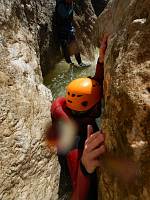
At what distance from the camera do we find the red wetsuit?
2615 mm

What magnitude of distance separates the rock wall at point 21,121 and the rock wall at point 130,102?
3.72 feet

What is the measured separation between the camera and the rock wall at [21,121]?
3.25 meters

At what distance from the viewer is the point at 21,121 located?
3.52 metres

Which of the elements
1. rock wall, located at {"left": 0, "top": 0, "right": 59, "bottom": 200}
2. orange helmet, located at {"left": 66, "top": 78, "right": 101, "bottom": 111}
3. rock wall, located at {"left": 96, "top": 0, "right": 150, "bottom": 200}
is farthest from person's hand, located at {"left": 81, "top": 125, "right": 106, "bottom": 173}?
orange helmet, located at {"left": 66, "top": 78, "right": 101, "bottom": 111}

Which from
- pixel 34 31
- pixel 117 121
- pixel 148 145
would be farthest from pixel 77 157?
pixel 34 31

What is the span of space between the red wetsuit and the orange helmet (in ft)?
0.31

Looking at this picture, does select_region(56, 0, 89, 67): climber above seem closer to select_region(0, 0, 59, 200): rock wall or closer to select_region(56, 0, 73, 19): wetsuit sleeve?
select_region(56, 0, 73, 19): wetsuit sleeve

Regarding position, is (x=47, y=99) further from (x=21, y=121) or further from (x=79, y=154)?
(x=79, y=154)

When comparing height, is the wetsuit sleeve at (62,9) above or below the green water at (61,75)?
above

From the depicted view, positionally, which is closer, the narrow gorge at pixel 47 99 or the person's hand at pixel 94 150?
the narrow gorge at pixel 47 99

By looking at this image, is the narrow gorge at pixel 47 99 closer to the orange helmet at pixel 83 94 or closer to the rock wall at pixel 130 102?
the rock wall at pixel 130 102

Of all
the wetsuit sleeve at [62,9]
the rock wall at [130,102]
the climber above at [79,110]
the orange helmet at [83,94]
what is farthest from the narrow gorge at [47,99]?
the wetsuit sleeve at [62,9]

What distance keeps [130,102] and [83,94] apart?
6.70 ft

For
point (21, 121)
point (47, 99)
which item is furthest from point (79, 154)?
point (47, 99)
